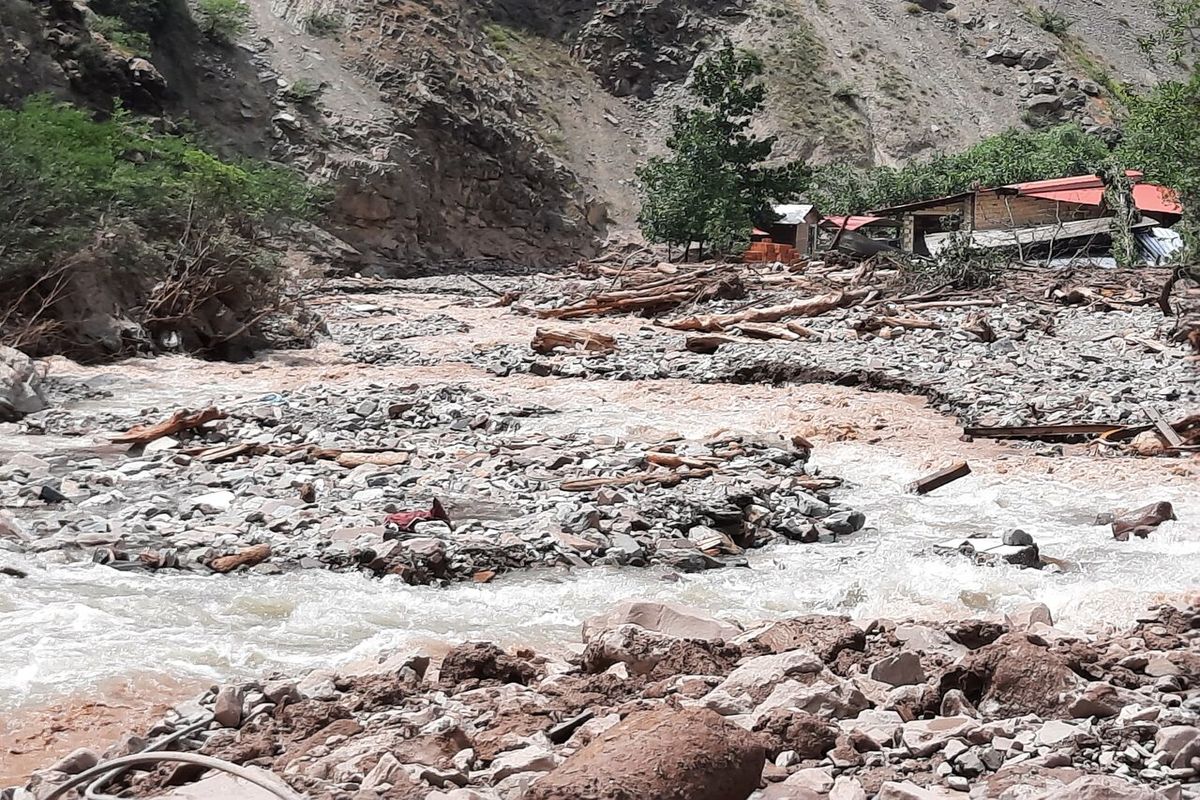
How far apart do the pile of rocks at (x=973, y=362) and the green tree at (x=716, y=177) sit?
49.3 feet

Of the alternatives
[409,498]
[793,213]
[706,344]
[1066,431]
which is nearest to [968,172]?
[793,213]

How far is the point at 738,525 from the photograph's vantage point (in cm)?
672

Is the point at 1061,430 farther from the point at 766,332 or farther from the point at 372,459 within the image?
the point at 766,332

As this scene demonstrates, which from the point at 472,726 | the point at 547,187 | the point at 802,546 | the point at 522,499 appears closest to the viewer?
the point at 472,726

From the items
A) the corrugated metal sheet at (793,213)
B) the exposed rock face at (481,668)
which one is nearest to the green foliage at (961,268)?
the exposed rock face at (481,668)

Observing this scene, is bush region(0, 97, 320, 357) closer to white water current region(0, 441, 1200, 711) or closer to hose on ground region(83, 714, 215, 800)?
white water current region(0, 441, 1200, 711)

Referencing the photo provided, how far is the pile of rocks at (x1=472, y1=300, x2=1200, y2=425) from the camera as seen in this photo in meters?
10.4

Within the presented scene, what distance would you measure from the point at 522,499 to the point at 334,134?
3201 cm

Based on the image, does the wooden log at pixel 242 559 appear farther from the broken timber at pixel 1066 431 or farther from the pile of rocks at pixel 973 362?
the pile of rocks at pixel 973 362

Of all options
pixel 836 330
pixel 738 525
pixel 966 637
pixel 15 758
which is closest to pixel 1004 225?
pixel 836 330

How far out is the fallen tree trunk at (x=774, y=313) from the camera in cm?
1688

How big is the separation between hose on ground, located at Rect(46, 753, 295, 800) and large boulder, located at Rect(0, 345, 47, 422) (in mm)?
8280

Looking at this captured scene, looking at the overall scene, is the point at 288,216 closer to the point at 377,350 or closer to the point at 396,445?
the point at 377,350

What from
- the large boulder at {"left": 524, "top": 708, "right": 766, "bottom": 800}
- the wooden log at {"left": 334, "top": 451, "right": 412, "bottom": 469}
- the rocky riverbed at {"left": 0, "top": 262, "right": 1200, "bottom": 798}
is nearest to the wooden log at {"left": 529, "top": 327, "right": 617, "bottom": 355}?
the rocky riverbed at {"left": 0, "top": 262, "right": 1200, "bottom": 798}
